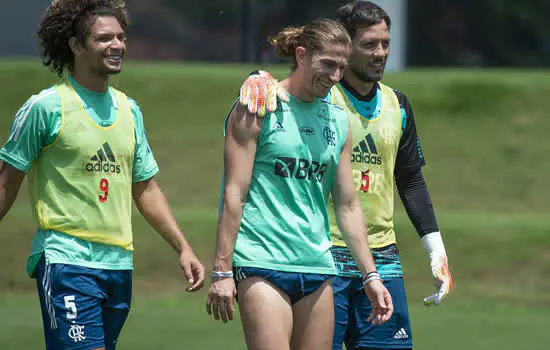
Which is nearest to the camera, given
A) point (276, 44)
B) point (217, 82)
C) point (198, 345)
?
point (276, 44)

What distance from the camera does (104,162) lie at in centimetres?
498

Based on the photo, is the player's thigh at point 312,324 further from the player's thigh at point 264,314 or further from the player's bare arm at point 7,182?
the player's bare arm at point 7,182

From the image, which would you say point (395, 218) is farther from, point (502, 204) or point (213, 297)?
point (213, 297)

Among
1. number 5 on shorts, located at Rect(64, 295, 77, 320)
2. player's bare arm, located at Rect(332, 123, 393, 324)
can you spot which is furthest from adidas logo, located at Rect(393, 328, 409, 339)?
number 5 on shorts, located at Rect(64, 295, 77, 320)

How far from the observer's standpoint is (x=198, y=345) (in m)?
8.58

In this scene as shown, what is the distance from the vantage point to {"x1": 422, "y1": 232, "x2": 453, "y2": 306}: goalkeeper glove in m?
5.60

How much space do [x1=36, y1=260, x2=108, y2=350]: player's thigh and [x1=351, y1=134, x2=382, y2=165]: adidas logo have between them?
1.54 metres

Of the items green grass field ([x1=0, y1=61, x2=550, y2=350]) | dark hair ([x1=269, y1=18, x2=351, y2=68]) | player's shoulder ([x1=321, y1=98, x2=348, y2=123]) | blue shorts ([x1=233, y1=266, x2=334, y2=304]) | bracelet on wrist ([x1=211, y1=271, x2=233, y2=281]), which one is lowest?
green grass field ([x1=0, y1=61, x2=550, y2=350])

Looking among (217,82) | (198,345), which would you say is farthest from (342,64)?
(217,82)

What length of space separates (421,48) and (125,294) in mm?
17424

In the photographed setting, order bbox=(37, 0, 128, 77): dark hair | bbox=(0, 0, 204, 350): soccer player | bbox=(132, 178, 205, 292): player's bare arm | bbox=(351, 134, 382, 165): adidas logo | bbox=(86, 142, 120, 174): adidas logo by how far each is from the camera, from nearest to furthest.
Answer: bbox=(0, 0, 204, 350): soccer player < bbox=(86, 142, 120, 174): adidas logo < bbox=(37, 0, 128, 77): dark hair < bbox=(132, 178, 205, 292): player's bare arm < bbox=(351, 134, 382, 165): adidas logo

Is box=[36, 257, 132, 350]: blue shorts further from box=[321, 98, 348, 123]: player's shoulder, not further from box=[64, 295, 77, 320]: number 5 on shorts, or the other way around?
Result: box=[321, 98, 348, 123]: player's shoulder

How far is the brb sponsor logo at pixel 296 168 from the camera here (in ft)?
15.8

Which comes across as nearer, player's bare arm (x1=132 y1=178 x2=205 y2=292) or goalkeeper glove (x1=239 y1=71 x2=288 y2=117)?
goalkeeper glove (x1=239 y1=71 x2=288 y2=117)
